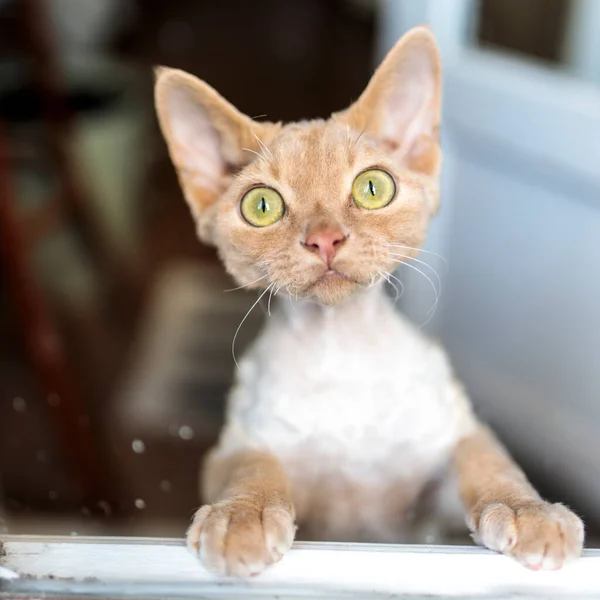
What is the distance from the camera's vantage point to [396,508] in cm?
86

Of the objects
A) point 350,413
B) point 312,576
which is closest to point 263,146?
point 350,413

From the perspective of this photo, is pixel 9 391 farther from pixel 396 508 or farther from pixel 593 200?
pixel 593 200

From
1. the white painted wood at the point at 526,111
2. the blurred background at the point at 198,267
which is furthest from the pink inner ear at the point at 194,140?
the white painted wood at the point at 526,111

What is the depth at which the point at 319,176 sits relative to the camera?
0.71 m

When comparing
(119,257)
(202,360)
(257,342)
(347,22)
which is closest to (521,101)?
(257,342)

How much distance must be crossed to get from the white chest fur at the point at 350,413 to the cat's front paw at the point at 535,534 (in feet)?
0.59

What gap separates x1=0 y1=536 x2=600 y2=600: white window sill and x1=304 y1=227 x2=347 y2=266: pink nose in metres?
0.26

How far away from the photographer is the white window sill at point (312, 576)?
0.59m

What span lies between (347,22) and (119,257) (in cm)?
123

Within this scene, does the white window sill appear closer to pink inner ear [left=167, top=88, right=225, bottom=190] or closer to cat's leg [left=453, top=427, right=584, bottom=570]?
cat's leg [left=453, top=427, right=584, bottom=570]

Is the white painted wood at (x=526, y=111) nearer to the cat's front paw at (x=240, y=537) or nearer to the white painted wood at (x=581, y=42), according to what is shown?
the white painted wood at (x=581, y=42)

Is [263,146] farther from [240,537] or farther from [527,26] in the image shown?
[527,26]

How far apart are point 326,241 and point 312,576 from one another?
0.96ft

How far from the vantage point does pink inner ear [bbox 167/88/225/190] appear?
730 mm
